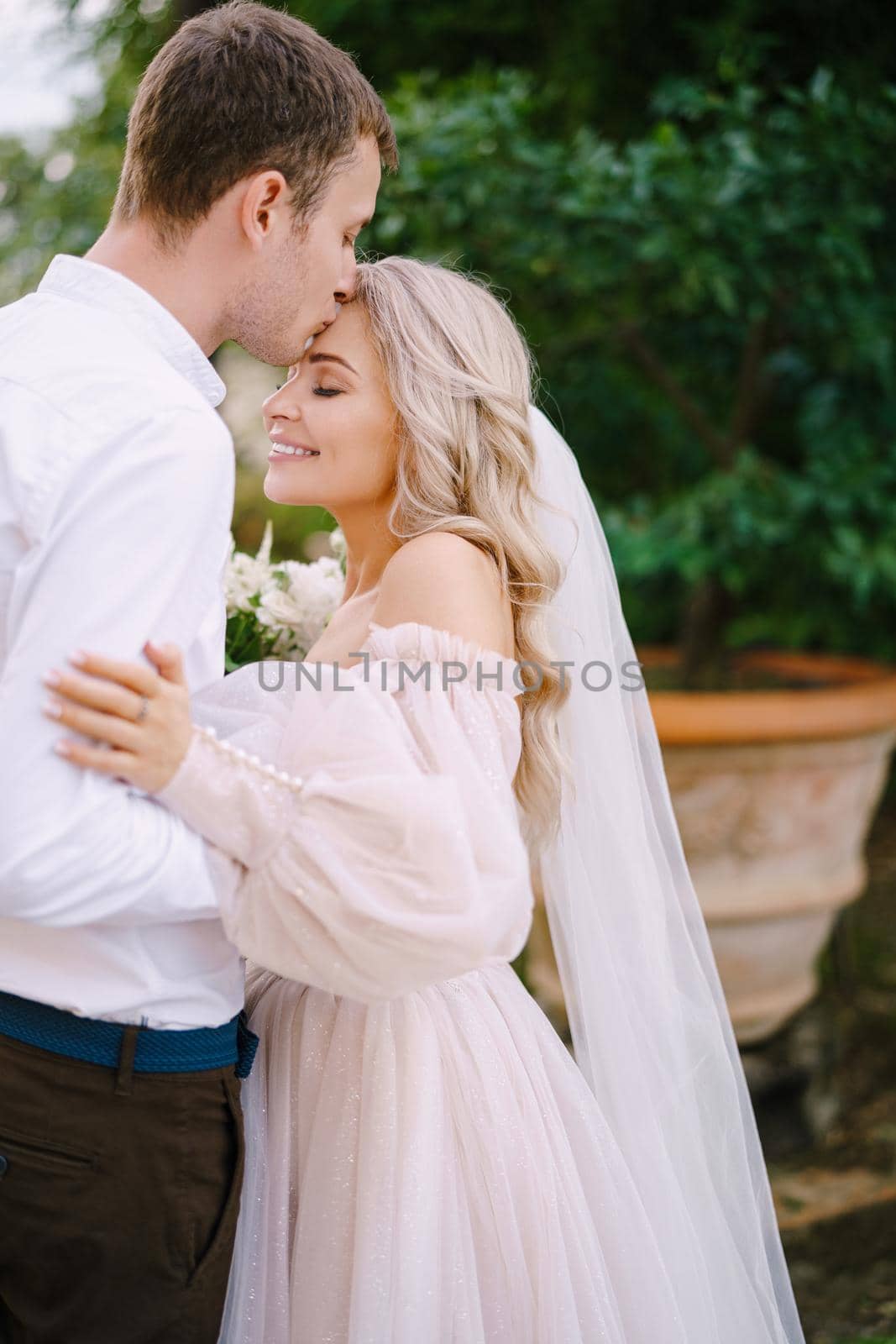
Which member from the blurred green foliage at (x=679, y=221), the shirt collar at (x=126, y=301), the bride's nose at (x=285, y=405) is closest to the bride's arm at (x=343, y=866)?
the shirt collar at (x=126, y=301)

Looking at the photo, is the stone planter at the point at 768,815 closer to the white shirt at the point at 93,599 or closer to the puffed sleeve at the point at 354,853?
the puffed sleeve at the point at 354,853

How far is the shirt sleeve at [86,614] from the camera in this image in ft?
4.12

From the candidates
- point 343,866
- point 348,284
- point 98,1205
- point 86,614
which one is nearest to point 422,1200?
point 98,1205

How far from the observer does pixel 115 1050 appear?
1.45 metres

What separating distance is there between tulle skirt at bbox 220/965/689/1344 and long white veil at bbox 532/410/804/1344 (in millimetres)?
246

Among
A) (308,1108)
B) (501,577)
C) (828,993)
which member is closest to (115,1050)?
(308,1108)

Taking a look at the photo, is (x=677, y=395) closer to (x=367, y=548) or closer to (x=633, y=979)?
(x=367, y=548)

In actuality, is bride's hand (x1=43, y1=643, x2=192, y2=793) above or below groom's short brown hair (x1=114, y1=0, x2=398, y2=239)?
below

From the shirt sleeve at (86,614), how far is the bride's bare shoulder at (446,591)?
48 centimetres

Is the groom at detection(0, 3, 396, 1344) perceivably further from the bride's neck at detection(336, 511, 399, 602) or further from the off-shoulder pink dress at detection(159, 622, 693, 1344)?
the bride's neck at detection(336, 511, 399, 602)

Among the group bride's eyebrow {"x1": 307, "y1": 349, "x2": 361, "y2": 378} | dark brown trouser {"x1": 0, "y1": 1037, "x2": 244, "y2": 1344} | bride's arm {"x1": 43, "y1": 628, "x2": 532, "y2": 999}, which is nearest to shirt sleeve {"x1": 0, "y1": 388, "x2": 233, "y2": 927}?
bride's arm {"x1": 43, "y1": 628, "x2": 532, "y2": 999}

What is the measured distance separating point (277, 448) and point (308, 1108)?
1.05m

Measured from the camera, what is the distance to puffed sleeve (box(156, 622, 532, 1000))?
1.40 metres

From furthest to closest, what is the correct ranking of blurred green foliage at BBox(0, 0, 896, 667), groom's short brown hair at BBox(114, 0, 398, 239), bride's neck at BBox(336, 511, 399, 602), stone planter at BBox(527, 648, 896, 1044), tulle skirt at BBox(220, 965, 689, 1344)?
stone planter at BBox(527, 648, 896, 1044) < blurred green foliage at BBox(0, 0, 896, 667) < bride's neck at BBox(336, 511, 399, 602) < tulle skirt at BBox(220, 965, 689, 1344) < groom's short brown hair at BBox(114, 0, 398, 239)
